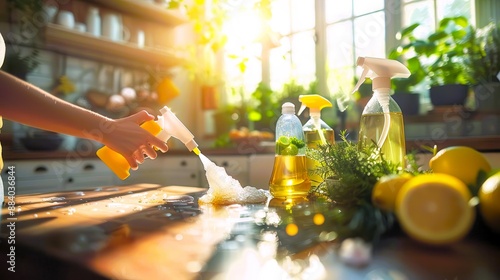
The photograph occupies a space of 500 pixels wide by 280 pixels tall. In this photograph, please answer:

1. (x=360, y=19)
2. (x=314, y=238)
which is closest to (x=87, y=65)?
(x=360, y=19)

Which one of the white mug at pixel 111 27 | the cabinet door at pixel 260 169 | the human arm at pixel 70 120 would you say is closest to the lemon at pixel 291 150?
the human arm at pixel 70 120

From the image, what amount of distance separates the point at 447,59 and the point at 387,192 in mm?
1798

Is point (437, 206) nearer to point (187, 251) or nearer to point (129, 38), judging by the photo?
point (187, 251)

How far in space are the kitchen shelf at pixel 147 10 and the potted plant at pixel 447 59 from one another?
165 cm

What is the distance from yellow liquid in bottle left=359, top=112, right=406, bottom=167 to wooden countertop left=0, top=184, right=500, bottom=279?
0.26 m

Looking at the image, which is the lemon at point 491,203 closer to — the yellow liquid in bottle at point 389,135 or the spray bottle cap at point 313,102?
the yellow liquid in bottle at point 389,135

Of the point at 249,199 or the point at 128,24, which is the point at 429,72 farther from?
the point at 128,24

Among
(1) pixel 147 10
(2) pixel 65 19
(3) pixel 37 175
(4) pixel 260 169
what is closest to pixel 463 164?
(4) pixel 260 169

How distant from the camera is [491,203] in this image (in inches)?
17.2

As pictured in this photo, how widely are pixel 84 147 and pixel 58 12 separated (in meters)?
0.90

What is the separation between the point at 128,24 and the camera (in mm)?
2969

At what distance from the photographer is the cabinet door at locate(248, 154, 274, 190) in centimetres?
191

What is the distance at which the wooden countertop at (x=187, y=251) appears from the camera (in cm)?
35

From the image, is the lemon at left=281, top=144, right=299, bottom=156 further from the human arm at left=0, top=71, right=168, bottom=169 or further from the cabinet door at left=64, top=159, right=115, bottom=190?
the cabinet door at left=64, top=159, right=115, bottom=190
